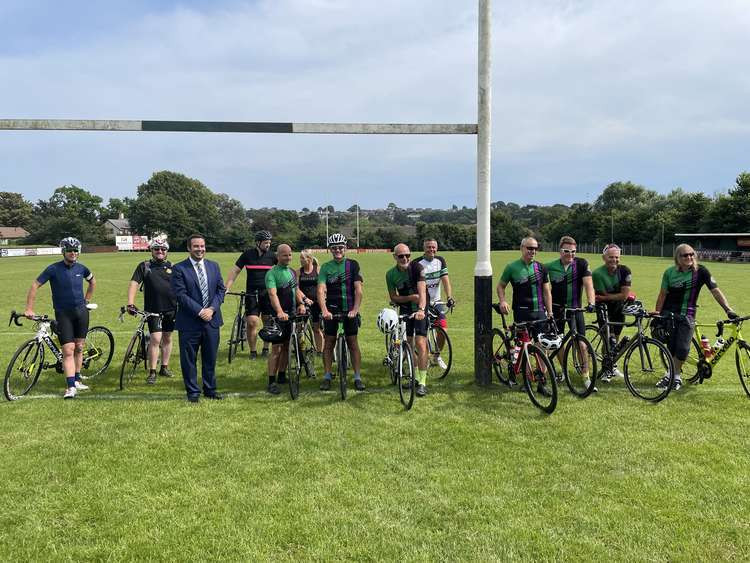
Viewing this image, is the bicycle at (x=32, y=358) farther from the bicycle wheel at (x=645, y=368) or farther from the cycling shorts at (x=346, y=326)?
the bicycle wheel at (x=645, y=368)

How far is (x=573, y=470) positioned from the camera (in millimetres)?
4172

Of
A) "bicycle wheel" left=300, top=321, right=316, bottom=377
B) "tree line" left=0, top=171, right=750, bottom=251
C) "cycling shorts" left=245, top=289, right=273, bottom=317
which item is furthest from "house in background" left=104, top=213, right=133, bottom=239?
"bicycle wheel" left=300, top=321, right=316, bottom=377

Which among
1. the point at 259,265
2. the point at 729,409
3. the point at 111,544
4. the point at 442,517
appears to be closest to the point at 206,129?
the point at 259,265

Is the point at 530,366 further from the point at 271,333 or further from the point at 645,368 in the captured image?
the point at 271,333

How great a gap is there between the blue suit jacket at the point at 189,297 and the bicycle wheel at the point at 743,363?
630cm

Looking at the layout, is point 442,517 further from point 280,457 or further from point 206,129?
point 206,129

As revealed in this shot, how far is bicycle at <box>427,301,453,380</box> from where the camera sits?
736 cm

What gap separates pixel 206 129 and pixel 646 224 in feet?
288

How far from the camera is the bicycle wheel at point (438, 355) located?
7403 millimetres

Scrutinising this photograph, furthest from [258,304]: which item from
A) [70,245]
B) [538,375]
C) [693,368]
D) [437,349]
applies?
[693,368]

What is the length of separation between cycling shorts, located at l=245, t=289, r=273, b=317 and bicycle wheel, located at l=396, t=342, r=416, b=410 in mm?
2529

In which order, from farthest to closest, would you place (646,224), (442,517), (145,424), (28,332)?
(646,224), (28,332), (145,424), (442,517)

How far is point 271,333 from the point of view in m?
6.39

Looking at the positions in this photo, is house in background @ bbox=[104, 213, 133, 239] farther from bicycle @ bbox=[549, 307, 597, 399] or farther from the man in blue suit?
bicycle @ bbox=[549, 307, 597, 399]
